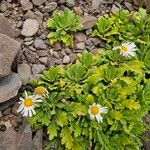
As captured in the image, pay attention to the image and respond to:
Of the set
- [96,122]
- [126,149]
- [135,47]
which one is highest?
[135,47]

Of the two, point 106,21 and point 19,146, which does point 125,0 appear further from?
point 19,146

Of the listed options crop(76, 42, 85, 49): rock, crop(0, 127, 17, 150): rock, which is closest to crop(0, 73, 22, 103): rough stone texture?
crop(0, 127, 17, 150): rock

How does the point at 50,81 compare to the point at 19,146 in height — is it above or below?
above

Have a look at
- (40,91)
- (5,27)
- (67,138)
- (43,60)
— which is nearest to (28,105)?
(40,91)

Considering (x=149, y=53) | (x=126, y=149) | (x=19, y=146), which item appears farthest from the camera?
(x=149, y=53)

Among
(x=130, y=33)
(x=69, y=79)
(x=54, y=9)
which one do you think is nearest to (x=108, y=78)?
(x=69, y=79)

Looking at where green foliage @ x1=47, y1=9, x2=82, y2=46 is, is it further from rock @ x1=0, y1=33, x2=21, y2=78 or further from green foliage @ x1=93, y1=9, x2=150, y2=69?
rock @ x1=0, y1=33, x2=21, y2=78

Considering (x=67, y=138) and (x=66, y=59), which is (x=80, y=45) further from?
(x=67, y=138)

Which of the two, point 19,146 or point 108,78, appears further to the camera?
point 108,78
